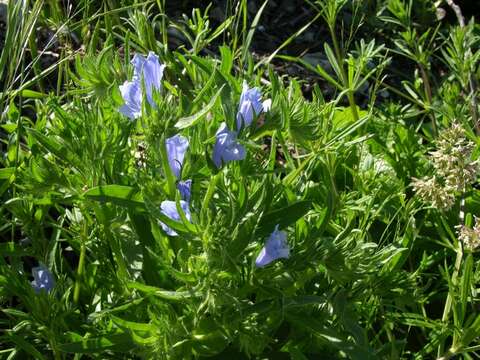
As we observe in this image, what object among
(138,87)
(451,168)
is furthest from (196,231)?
(451,168)

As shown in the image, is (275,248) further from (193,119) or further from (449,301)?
(449,301)

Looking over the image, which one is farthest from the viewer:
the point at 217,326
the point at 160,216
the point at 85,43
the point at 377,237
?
the point at 377,237

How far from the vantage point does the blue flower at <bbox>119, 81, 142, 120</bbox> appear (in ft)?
4.64

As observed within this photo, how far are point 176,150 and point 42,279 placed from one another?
45 centimetres

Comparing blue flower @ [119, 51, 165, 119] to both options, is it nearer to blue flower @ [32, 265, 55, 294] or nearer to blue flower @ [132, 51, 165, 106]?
blue flower @ [132, 51, 165, 106]

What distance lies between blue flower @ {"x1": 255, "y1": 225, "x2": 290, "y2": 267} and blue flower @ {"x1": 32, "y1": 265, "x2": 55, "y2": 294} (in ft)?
1.58

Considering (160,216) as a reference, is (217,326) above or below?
below

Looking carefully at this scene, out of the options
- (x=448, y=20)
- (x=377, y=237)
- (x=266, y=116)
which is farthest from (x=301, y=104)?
(x=448, y=20)

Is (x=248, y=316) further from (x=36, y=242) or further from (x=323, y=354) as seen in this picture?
(x=36, y=242)

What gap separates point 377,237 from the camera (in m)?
2.28

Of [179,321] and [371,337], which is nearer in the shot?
[179,321]

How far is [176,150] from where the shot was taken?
1432 millimetres

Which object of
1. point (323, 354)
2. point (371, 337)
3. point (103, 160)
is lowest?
point (371, 337)

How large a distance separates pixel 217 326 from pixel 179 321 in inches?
2.7
